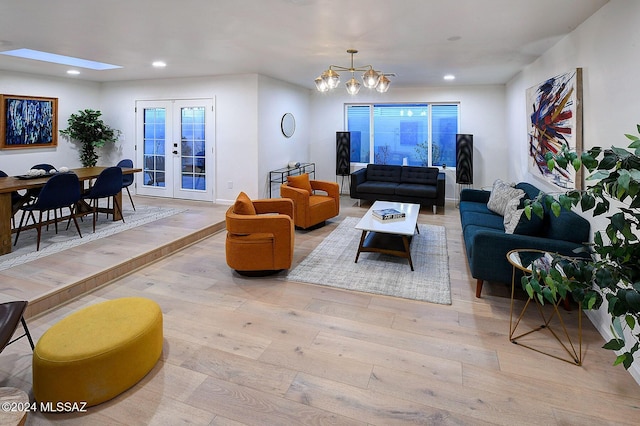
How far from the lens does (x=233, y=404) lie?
1961 mm

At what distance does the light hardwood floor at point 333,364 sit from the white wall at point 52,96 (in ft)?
13.6

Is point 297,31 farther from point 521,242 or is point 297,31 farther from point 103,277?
point 103,277

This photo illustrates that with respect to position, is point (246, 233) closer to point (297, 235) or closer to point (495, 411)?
point (297, 235)

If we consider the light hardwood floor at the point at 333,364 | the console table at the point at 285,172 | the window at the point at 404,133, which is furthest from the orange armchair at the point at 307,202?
the window at the point at 404,133

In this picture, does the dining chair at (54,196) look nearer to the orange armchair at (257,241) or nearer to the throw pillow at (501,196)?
the orange armchair at (257,241)

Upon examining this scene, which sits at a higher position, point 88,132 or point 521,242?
point 88,132

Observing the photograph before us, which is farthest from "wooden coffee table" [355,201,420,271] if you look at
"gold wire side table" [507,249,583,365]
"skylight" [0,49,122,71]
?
"skylight" [0,49,122,71]

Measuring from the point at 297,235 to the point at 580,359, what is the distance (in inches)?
139

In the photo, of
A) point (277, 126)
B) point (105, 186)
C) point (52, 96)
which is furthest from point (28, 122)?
point (277, 126)

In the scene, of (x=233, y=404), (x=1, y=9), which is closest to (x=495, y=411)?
(x=233, y=404)

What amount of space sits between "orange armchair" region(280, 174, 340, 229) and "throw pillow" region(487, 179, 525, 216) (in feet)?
7.42

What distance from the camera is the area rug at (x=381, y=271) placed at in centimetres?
341

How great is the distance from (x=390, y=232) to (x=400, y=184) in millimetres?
3505

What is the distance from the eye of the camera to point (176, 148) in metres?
7.16
